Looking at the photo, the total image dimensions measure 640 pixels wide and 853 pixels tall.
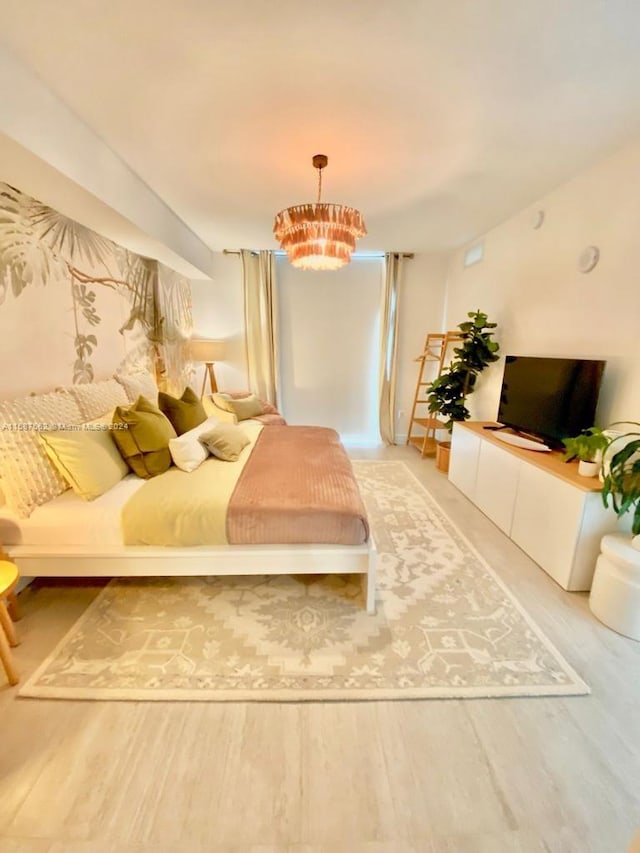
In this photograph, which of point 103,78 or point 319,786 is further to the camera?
point 103,78

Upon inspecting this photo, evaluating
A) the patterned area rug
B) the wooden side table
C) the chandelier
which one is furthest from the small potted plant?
the wooden side table

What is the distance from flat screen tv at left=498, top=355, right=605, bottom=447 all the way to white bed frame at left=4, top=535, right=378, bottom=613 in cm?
172

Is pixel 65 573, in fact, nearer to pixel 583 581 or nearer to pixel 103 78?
pixel 103 78

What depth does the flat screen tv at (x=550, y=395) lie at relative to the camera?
235 centimetres

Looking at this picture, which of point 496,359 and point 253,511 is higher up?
point 496,359

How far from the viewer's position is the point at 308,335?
16.3ft

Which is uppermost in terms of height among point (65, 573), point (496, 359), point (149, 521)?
point (496, 359)

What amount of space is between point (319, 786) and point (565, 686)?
43.5 inches

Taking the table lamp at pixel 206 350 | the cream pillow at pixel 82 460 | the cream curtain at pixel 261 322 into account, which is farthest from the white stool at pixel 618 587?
the table lamp at pixel 206 350

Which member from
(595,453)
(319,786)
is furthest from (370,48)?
(319,786)

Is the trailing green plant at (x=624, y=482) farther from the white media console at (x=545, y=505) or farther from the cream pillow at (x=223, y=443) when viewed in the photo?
the cream pillow at (x=223, y=443)

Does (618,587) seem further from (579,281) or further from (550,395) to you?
(579,281)

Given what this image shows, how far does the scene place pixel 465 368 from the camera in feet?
12.3

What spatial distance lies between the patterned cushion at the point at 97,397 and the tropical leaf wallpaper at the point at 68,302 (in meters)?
0.18
